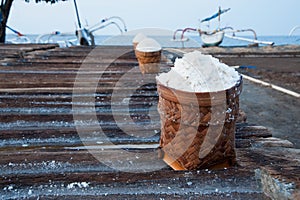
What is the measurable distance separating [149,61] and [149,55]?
111mm

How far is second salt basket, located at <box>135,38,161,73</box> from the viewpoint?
3.88 meters

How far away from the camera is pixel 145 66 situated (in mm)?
4043

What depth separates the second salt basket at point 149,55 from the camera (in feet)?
12.7

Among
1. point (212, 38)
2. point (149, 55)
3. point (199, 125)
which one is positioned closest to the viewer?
point (199, 125)

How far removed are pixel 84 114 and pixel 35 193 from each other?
48.2 inches

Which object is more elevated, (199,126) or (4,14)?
(4,14)

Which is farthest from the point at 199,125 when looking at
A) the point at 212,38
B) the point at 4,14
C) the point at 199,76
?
the point at 212,38

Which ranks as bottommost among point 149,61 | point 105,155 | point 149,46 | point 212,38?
point 212,38

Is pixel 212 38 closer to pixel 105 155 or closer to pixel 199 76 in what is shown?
pixel 105 155

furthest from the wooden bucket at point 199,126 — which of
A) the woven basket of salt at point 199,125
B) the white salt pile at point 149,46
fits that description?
the white salt pile at point 149,46

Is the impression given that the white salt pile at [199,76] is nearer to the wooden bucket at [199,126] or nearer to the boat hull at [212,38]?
the wooden bucket at [199,126]

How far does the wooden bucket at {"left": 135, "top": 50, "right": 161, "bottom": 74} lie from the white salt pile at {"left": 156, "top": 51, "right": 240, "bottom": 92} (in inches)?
99.9

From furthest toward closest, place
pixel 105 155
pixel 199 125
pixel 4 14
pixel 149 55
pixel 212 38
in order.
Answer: pixel 212 38
pixel 4 14
pixel 149 55
pixel 105 155
pixel 199 125

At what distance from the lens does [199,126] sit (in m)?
1.27
